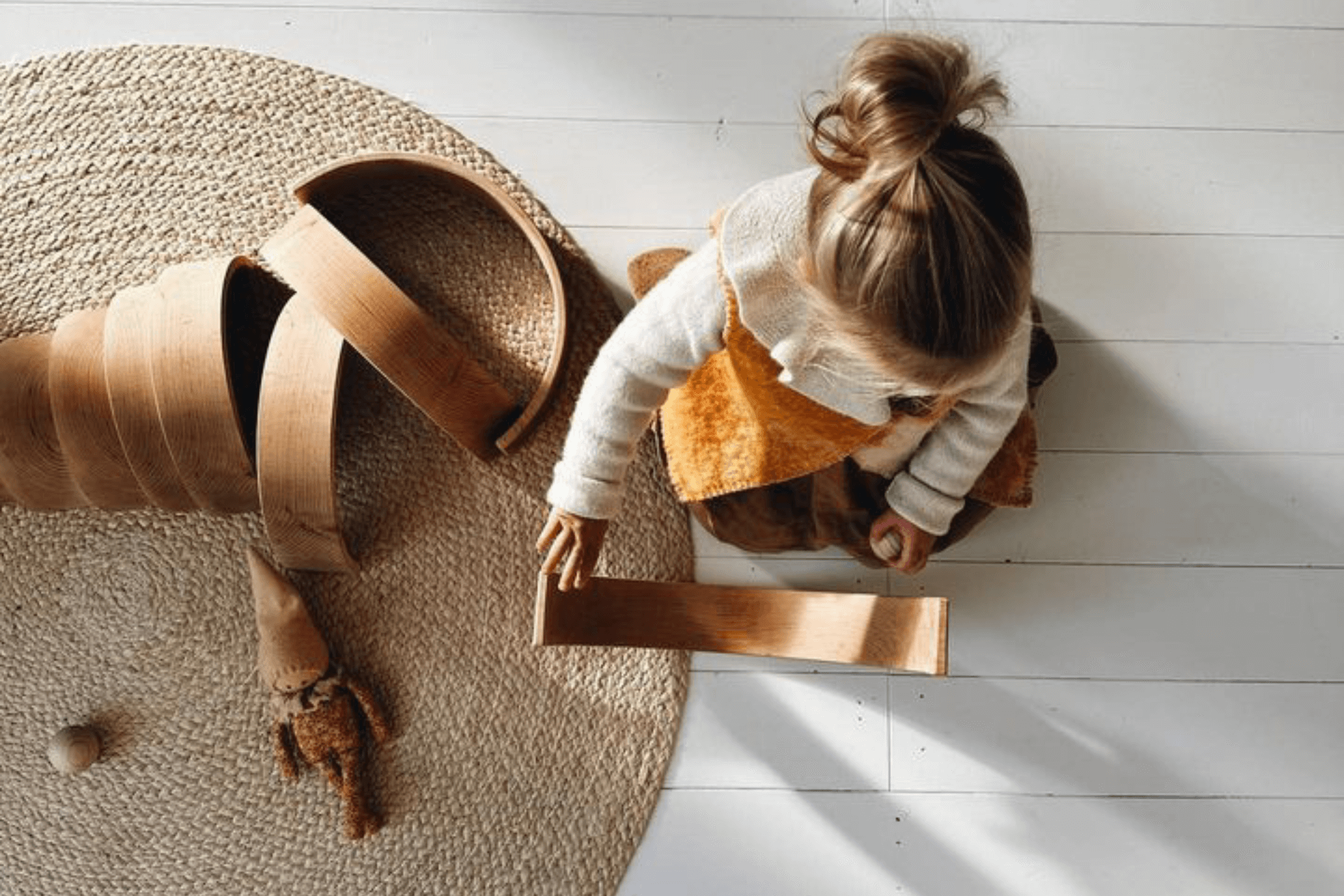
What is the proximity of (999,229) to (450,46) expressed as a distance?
58 cm

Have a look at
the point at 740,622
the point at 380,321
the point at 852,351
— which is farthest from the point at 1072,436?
the point at 380,321

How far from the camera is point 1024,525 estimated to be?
1010mm

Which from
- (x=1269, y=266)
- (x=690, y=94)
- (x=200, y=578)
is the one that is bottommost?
(x=200, y=578)

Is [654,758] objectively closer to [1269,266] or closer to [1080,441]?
[1080,441]

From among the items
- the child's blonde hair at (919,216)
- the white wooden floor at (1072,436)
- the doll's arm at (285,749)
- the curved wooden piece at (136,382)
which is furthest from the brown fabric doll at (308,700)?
the child's blonde hair at (919,216)

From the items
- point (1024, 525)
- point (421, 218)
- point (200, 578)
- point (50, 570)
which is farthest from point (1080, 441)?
point (50, 570)

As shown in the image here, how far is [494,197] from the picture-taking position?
941 millimetres

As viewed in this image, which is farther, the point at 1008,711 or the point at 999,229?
the point at 1008,711

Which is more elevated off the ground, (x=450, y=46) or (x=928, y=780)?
(x=450, y=46)

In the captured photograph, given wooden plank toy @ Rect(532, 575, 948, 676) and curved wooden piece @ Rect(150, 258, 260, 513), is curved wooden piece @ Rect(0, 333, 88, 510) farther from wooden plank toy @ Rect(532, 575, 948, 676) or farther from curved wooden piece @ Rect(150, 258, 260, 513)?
wooden plank toy @ Rect(532, 575, 948, 676)

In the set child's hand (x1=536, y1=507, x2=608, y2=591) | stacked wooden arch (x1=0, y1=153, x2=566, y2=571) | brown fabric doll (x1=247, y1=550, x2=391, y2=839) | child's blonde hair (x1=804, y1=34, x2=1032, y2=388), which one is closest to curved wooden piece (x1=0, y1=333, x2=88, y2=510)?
stacked wooden arch (x1=0, y1=153, x2=566, y2=571)

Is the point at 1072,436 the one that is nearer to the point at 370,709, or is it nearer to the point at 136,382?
the point at 370,709

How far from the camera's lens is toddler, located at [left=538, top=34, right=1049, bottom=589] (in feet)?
1.99

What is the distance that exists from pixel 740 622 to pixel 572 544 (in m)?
0.17
